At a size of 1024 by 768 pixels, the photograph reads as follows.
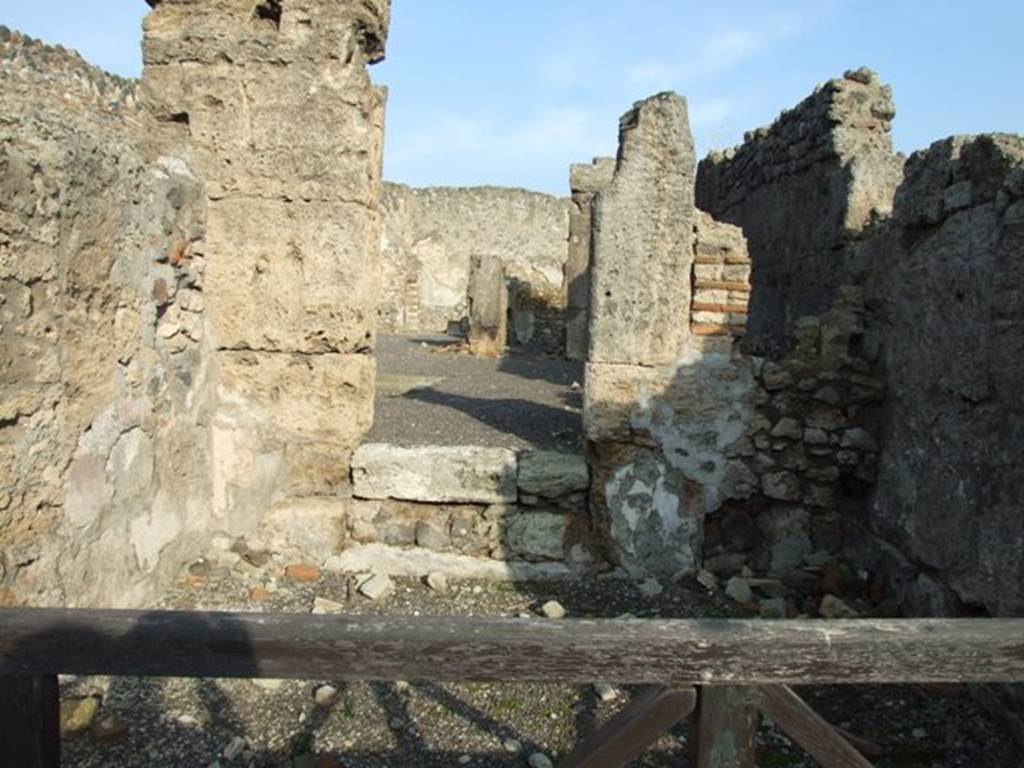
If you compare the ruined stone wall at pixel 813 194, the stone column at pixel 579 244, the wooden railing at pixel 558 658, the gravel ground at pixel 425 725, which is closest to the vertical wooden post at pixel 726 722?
the wooden railing at pixel 558 658

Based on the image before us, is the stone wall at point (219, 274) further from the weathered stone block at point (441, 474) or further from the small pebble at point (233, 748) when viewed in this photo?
Answer: the small pebble at point (233, 748)

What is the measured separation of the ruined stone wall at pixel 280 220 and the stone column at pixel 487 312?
7346mm

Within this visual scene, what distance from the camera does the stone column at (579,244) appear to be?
36.9 ft

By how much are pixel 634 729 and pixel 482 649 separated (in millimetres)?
310

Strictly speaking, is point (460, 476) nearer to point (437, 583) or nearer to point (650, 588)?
point (437, 583)

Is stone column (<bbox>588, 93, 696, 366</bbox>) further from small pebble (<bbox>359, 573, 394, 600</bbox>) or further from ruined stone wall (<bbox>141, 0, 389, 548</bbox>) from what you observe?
small pebble (<bbox>359, 573, 394, 600</bbox>)

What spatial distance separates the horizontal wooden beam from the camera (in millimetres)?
1371

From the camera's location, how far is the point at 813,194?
6.70m

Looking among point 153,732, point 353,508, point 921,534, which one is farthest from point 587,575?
point 153,732

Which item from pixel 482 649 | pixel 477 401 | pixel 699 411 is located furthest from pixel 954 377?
pixel 477 401

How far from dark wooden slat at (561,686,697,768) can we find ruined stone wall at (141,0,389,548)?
2.85 meters

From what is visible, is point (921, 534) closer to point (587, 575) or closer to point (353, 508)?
point (587, 575)

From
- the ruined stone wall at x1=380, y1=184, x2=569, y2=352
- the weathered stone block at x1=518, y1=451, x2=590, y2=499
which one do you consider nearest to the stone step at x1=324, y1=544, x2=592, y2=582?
the weathered stone block at x1=518, y1=451, x2=590, y2=499

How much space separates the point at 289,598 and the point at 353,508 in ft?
2.04
